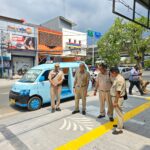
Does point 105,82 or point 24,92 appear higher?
point 105,82

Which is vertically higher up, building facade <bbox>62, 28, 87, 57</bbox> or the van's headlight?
building facade <bbox>62, 28, 87, 57</bbox>

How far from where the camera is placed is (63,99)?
857 cm

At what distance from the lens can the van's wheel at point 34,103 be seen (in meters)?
6.75

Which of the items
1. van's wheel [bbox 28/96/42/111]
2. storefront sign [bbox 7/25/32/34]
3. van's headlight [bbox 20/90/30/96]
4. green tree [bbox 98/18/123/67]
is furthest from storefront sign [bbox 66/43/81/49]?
van's headlight [bbox 20/90/30/96]

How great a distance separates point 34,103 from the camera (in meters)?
6.87

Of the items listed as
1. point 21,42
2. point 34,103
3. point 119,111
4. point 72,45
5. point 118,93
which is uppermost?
point 72,45

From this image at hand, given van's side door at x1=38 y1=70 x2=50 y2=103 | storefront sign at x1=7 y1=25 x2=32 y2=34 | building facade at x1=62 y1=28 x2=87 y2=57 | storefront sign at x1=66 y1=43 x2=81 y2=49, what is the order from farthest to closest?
storefront sign at x1=66 y1=43 x2=81 y2=49
building facade at x1=62 y1=28 x2=87 y2=57
storefront sign at x1=7 y1=25 x2=32 y2=34
van's side door at x1=38 y1=70 x2=50 y2=103

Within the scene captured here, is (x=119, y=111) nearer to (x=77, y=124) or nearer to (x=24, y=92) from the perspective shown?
(x=77, y=124)

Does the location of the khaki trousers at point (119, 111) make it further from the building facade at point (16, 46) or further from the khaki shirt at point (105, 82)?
the building facade at point (16, 46)

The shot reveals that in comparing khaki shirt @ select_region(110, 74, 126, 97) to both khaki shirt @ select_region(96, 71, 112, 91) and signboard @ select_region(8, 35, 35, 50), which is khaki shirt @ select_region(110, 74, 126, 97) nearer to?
khaki shirt @ select_region(96, 71, 112, 91)

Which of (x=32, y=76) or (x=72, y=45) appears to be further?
(x=72, y=45)

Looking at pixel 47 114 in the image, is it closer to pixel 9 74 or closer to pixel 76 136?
pixel 76 136

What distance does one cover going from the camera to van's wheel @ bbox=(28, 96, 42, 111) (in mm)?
6750

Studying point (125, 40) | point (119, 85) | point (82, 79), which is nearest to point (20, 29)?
point (125, 40)
